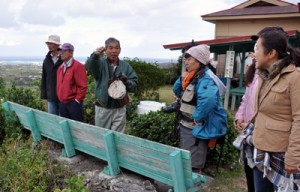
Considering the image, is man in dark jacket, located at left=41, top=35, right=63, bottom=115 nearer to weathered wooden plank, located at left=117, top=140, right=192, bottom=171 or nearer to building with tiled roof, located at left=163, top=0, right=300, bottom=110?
weathered wooden plank, located at left=117, top=140, right=192, bottom=171

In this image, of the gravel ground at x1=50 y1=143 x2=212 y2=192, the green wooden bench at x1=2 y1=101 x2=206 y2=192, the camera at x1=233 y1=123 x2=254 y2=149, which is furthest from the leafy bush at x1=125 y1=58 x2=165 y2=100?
the camera at x1=233 y1=123 x2=254 y2=149

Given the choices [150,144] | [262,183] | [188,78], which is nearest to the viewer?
[262,183]

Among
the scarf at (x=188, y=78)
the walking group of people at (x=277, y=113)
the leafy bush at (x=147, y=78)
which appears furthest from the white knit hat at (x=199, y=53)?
the leafy bush at (x=147, y=78)

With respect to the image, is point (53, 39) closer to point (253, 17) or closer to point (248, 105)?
point (248, 105)

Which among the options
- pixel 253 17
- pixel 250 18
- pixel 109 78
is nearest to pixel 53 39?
pixel 109 78

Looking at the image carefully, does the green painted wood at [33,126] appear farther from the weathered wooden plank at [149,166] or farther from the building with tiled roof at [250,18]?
the building with tiled roof at [250,18]

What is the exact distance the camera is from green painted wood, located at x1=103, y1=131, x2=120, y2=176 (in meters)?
3.36

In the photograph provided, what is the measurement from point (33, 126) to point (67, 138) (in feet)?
3.24

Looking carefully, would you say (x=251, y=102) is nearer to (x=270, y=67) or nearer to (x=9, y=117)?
(x=270, y=67)

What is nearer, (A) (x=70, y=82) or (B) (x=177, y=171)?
(B) (x=177, y=171)

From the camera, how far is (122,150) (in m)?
3.38

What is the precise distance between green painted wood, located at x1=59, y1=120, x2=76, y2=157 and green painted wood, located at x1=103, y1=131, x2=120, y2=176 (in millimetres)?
873

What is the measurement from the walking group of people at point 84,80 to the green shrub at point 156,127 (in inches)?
18.1

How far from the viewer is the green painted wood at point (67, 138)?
406cm
